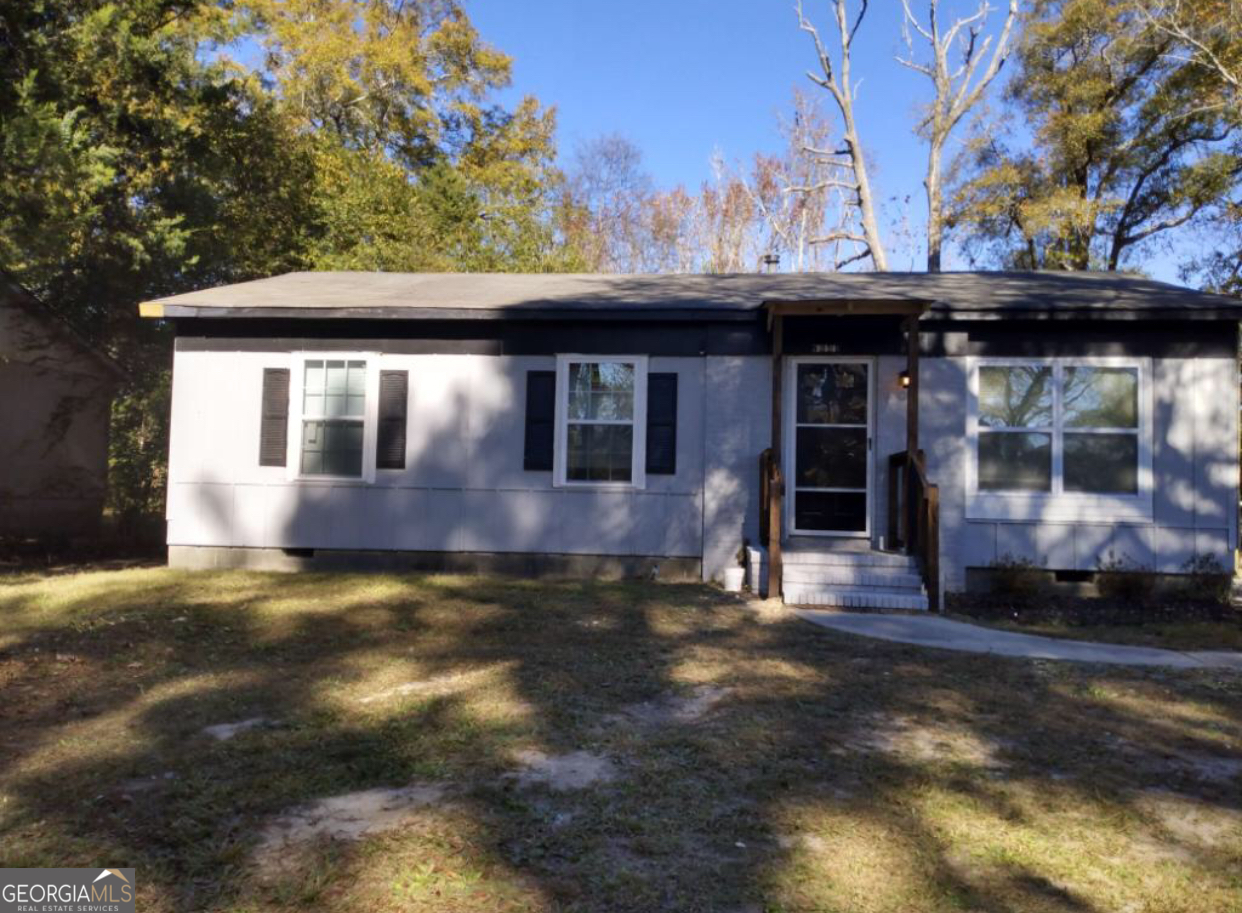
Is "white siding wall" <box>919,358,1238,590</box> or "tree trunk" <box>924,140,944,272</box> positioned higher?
"tree trunk" <box>924,140,944,272</box>

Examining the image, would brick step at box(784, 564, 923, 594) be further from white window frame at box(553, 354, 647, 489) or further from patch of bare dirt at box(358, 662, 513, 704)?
patch of bare dirt at box(358, 662, 513, 704)

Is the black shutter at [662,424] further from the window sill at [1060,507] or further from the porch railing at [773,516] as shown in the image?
the window sill at [1060,507]

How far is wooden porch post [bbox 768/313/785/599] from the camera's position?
851 cm

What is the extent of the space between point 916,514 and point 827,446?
134cm

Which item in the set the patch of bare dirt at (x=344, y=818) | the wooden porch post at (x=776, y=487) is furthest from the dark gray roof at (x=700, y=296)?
the patch of bare dirt at (x=344, y=818)

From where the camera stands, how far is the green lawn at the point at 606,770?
3.17 metres

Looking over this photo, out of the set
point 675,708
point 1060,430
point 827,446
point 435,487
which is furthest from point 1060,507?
point 435,487

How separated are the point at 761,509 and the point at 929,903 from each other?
643 cm

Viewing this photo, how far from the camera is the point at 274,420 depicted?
10023 millimetres

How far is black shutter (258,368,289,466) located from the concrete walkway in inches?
223

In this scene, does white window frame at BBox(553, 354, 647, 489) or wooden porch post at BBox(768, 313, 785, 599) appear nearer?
wooden porch post at BBox(768, 313, 785, 599)

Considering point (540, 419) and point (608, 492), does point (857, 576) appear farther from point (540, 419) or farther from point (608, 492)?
point (540, 419)

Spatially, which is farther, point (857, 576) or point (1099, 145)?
point (1099, 145)

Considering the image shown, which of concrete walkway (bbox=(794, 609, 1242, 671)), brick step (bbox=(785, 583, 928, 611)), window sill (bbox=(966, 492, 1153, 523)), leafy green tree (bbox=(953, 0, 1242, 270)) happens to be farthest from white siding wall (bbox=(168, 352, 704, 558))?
leafy green tree (bbox=(953, 0, 1242, 270))
